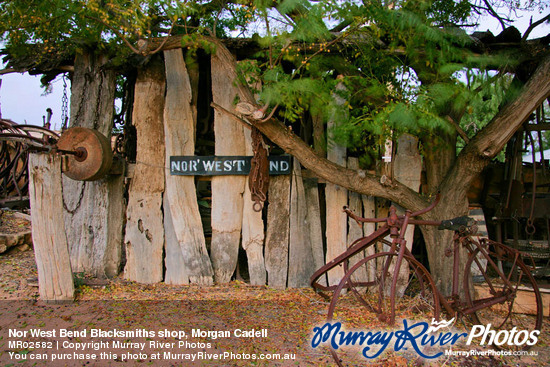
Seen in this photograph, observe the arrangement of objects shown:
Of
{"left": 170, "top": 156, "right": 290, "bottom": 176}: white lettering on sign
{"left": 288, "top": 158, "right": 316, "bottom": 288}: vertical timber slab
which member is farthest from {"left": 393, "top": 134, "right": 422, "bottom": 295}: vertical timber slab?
{"left": 170, "top": 156, "right": 290, "bottom": 176}: white lettering on sign

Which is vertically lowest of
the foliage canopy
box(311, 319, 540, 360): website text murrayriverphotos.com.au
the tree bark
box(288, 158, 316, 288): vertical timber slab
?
box(311, 319, 540, 360): website text murrayriverphotos.com.au

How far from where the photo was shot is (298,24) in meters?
3.81

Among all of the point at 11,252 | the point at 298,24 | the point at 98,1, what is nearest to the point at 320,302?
the point at 298,24

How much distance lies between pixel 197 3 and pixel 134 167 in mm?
2114

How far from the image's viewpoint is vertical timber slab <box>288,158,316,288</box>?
5.03 m

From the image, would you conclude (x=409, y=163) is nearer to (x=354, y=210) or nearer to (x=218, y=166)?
(x=354, y=210)

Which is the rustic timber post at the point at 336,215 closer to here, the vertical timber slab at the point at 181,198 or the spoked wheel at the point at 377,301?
the spoked wheel at the point at 377,301

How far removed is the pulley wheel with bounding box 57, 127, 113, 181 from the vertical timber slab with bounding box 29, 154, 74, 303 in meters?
0.31

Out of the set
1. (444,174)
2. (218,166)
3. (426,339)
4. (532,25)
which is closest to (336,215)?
(444,174)

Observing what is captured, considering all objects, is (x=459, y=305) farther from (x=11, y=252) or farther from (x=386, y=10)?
(x=11, y=252)

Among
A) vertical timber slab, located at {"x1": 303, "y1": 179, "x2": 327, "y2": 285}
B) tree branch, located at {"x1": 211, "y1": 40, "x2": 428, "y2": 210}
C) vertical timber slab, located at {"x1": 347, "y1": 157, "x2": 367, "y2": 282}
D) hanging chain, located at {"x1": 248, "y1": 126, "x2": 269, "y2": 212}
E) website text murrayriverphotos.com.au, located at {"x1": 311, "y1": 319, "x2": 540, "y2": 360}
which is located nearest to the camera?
website text murrayriverphotos.com.au, located at {"x1": 311, "y1": 319, "x2": 540, "y2": 360}

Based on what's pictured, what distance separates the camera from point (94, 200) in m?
5.21

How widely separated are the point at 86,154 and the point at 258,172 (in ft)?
6.47

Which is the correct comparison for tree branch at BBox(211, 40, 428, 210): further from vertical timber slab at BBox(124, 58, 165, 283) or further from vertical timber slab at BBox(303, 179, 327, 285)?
vertical timber slab at BBox(124, 58, 165, 283)
